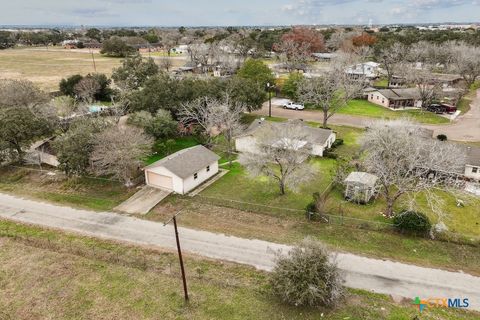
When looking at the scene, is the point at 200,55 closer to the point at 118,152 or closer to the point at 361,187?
the point at 118,152

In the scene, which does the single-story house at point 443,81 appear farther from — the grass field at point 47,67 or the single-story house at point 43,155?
the grass field at point 47,67

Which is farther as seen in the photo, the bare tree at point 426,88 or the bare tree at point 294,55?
the bare tree at point 294,55

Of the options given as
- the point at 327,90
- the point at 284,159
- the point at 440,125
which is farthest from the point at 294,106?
the point at 284,159

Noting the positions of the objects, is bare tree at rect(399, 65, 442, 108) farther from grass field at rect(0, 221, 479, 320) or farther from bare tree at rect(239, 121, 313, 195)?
grass field at rect(0, 221, 479, 320)

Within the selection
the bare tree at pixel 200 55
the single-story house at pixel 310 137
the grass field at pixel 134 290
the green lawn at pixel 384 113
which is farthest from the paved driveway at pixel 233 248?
the bare tree at pixel 200 55

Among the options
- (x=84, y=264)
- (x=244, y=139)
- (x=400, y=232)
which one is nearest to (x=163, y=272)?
(x=84, y=264)

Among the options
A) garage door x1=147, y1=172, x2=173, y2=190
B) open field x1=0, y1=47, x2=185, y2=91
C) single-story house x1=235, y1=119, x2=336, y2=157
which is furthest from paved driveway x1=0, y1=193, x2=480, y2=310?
open field x1=0, y1=47, x2=185, y2=91

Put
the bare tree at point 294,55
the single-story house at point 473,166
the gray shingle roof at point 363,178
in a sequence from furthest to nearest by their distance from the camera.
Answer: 1. the bare tree at point 294,55
2. the single-story house at point 473,166
3. the gray shingle roof at point 363,178

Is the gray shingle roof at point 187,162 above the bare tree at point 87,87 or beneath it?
beneath
